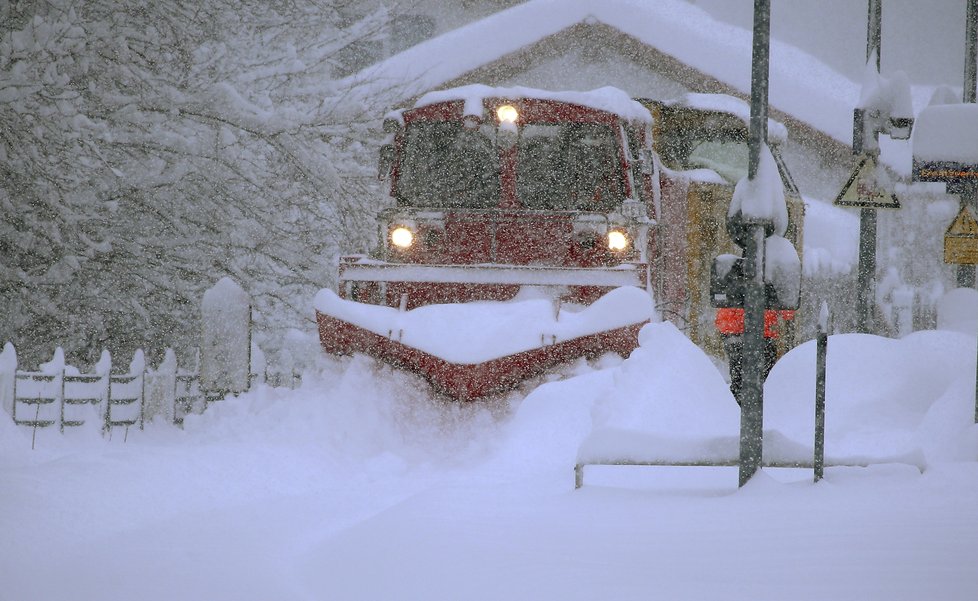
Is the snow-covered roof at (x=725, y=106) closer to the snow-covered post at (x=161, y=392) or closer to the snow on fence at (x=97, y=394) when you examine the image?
the snow on fence at (x=97, y=394)

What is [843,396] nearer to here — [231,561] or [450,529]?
[450,529]

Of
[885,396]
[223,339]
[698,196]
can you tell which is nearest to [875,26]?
[698,196]

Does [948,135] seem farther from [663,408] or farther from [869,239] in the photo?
[663,408]

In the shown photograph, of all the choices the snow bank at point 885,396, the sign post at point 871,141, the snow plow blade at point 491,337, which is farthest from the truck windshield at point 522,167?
the sign post at point 871,141

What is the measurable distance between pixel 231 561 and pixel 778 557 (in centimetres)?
216

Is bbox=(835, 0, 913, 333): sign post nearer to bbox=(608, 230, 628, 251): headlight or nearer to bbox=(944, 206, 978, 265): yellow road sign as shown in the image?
bbox=(944, 206, 978, 265): yellow road sign

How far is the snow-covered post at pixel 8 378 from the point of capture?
307 inches

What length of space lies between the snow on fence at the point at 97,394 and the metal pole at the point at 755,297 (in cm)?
538

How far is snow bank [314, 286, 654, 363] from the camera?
21.9 ft

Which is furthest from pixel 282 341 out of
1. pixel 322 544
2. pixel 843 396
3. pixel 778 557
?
pixel 778 557

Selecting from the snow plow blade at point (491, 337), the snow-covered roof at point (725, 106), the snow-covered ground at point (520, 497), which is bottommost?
the snow-covered ground at point (520, 497)

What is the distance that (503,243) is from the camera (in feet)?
28.4

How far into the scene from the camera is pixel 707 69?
1822cm

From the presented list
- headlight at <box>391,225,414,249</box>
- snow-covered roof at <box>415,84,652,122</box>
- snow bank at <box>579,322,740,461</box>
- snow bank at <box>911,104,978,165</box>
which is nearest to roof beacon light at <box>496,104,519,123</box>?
snow-covered roof at <box>415,84,652,122</box>
